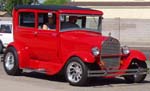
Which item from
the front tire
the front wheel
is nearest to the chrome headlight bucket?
the front wheel

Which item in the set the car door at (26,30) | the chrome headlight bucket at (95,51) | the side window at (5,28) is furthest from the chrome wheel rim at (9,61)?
the side window at (5,28)

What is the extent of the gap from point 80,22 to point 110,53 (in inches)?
67.9

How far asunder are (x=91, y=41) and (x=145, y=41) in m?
29.7

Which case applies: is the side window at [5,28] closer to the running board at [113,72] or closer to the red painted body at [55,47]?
the red painted body at [55,47]

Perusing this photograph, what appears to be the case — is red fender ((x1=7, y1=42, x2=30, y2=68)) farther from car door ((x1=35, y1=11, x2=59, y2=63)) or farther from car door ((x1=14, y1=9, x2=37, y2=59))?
car door ((x1=35, y1=11, x2=59, y2=63))

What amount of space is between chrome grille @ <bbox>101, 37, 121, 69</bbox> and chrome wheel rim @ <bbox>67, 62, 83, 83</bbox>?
662 mm

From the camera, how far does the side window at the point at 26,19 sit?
15750 mm

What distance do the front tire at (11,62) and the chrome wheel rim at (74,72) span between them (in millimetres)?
2401

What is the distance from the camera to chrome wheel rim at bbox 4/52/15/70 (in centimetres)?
1604

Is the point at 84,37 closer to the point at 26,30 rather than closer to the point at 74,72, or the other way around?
the point at 74,72

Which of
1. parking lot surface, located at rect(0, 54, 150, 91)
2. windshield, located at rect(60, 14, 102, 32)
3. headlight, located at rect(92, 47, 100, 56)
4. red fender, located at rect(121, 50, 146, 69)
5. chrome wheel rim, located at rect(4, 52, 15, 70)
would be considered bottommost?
parking lot surface, located at rect(0, 54, 150, 91)

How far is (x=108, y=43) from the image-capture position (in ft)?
45.6

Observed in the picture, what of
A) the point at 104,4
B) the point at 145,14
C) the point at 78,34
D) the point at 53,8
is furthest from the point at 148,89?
the point at 104,4

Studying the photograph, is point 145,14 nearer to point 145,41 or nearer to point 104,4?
point 104,4
